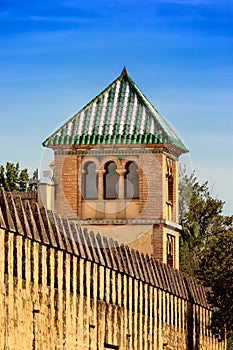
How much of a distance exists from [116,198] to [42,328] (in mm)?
23007

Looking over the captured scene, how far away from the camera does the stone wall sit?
2380 centimetres

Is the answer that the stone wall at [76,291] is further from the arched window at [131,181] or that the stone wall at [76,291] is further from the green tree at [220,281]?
the arched window at [131,181]

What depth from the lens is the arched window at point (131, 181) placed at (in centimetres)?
4812

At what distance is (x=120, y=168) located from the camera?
4800cm

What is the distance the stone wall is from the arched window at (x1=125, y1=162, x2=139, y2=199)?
406 inches

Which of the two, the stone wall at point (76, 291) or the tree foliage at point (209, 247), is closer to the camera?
the stone wall at point (76, 291)

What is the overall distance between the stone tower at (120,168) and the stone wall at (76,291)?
31.1ft

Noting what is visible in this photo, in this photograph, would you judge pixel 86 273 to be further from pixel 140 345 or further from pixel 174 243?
pixel 174 243

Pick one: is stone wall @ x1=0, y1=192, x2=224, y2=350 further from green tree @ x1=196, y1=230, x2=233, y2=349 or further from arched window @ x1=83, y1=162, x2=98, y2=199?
arched window @ x1=83, y1=162, x2=98, y2=199

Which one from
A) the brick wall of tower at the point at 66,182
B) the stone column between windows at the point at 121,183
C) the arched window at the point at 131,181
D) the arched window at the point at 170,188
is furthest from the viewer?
the arched window at the point at 170,188

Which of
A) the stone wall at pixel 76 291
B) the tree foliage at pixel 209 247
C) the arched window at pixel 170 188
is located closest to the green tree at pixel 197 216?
the tree foliage at pixel 209 247

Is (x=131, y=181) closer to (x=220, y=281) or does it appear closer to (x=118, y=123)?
(x=118, y=123)

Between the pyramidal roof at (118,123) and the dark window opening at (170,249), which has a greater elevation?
the pyramidal roof at (118,123)

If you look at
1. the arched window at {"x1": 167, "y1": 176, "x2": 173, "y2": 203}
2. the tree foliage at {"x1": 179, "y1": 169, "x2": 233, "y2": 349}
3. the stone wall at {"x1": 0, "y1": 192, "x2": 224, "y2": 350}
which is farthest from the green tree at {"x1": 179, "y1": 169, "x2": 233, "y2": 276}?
the stone wall at {"x1": 0, "y1": 192, "x2": 224, "y2": 350}
